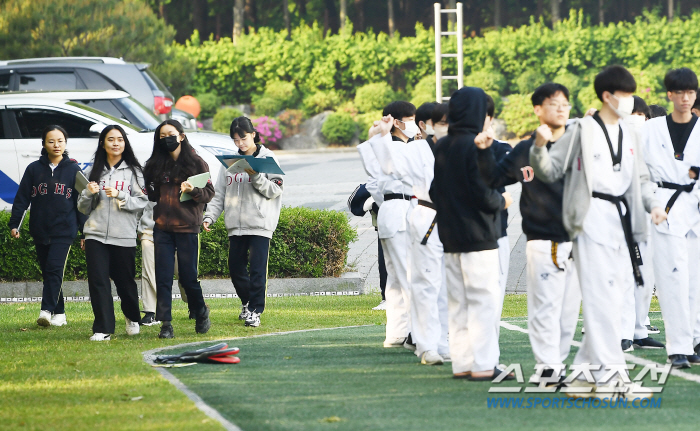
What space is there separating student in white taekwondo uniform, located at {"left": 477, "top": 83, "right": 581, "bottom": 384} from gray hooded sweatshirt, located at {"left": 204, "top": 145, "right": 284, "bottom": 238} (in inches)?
141

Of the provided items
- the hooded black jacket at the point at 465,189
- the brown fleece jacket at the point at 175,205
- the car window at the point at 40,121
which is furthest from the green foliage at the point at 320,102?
the hooded black jacket at the point at 465,189

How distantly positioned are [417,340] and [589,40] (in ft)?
132

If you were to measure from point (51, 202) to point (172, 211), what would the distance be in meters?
1.38

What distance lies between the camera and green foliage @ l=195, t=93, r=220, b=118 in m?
44.7

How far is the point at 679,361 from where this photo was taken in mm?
6941

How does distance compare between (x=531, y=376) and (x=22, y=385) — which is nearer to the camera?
(x=531, y=376)

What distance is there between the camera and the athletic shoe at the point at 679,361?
22.7ft

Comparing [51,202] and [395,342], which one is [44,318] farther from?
[395,342]

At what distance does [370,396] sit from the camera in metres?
6.13

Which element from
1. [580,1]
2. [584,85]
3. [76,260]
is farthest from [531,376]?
[580,1]

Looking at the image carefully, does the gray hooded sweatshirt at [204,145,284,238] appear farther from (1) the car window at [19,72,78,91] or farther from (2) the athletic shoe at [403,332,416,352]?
(1) the car window at [19,72,78,91]

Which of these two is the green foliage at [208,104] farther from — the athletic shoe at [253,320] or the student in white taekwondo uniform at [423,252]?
the student in white taekwondo uniform at [423,252]

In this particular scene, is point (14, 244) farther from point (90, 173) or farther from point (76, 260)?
point (90, 173)

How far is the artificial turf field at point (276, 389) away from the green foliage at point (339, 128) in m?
33.1
